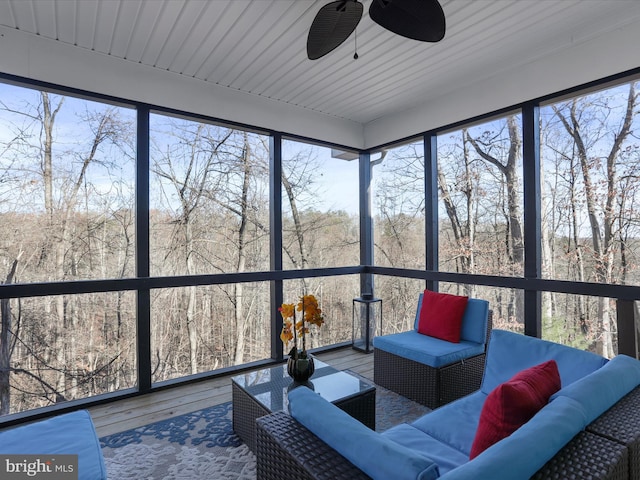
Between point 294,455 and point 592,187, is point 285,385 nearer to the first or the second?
point 294,455

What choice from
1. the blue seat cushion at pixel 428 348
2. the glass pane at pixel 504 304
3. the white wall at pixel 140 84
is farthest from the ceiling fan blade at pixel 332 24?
the glass pane at pixel 504 304

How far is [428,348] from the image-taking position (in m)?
2.94

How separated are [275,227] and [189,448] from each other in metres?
2.31

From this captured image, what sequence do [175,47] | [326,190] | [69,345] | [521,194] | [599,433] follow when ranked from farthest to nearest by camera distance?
[326,190] < [521,194] < [69,345] < [175,47] < [599,433]

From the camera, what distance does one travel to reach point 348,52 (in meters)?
2.94

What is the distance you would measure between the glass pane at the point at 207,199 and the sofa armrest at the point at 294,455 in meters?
2.67

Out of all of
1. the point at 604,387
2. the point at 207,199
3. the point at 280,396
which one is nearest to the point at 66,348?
the point at 207,199

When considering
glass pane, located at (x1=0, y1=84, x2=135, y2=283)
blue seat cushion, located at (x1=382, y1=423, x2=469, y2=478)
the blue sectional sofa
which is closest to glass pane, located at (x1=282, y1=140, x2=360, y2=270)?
glass pane, located at (x1=0, y1=84, x2=135, y2=283)

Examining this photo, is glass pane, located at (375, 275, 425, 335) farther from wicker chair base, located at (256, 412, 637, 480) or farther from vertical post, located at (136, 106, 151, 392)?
wicker chair base, located at (256, 412, 637, 480)

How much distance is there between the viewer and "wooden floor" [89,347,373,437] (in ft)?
8.77

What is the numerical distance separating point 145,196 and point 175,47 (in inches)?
50.6

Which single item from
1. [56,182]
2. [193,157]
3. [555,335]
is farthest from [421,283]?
[56,182]

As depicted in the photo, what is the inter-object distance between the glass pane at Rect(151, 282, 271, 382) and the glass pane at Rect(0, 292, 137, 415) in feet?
1.14

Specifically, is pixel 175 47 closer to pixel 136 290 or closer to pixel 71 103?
pixel 71 103
